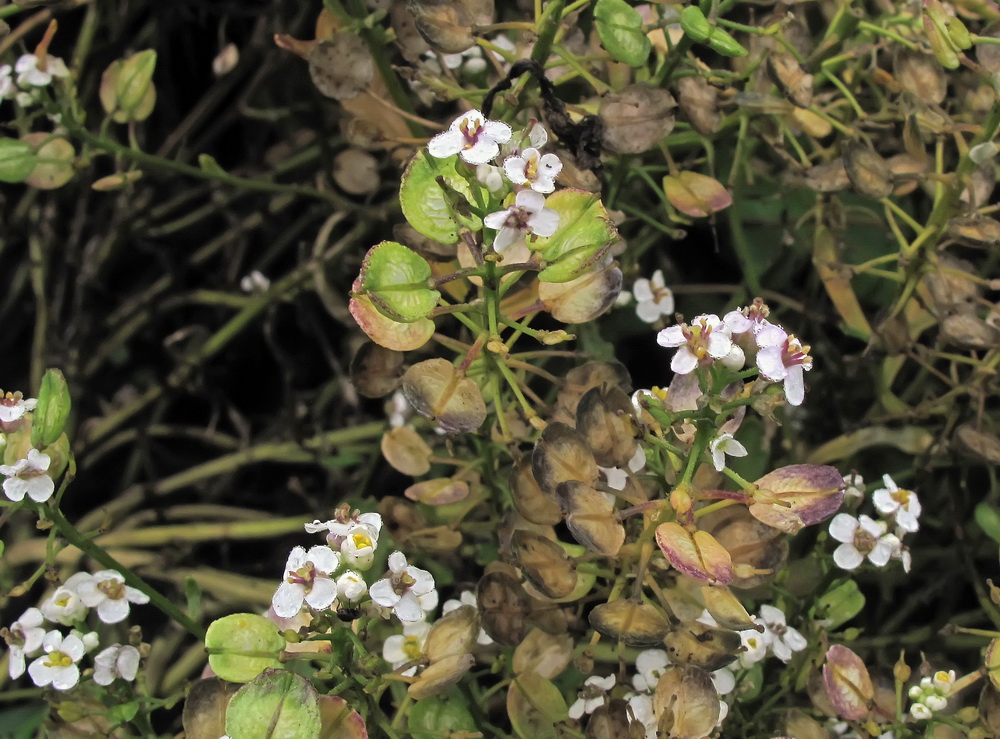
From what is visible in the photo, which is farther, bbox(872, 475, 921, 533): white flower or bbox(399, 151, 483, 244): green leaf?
bbox(872, 475, 921, 533): white flower

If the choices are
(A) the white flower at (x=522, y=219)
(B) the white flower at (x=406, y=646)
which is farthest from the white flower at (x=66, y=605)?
(A) the white flower at (x=522, y=219)

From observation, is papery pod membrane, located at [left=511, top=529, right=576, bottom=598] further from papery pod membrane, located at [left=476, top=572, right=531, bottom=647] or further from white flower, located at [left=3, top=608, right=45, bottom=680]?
white flower, located at [left=3, top=608, right=45, bottom=680]

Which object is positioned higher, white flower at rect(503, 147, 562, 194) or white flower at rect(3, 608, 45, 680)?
white flower at rect(503, 147, 562, 194)

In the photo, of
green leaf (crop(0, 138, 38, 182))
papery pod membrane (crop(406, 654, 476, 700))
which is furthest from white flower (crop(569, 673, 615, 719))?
green leaf (crop(0, 138, 38, 182))

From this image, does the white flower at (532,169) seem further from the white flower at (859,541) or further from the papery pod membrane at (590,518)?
the white flower at (859,541)

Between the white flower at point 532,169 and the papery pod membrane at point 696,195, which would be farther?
the papery pod membrane at point 696,195

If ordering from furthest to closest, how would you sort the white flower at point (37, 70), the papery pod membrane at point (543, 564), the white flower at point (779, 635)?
the white flower at point (37, 70)
the white flower at point (779, 635)
the papery pod membrane at point (543, 564)

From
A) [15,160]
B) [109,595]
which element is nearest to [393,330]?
[109,595]
